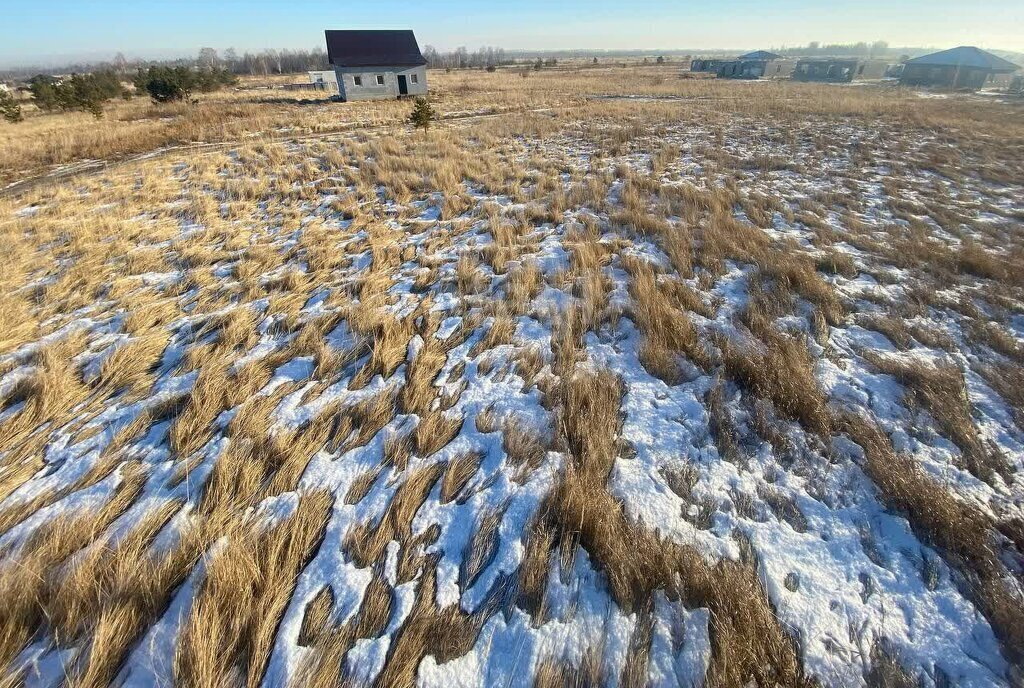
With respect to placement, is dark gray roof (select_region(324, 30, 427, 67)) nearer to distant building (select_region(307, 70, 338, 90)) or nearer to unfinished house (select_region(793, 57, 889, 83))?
distant building (select_region(307, 70, 338, 90))

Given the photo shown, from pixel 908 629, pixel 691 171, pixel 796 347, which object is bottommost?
pixel 908 629

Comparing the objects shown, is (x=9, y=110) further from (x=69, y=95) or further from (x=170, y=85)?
(x=170, y=85)

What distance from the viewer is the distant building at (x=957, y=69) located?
40188 mm

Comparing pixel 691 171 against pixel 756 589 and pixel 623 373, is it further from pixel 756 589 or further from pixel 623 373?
pixel 756 589

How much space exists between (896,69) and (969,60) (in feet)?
48.6

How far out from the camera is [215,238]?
271 inches

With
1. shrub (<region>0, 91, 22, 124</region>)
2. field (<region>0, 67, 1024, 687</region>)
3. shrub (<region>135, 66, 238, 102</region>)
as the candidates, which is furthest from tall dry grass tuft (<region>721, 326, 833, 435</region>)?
shrub (<region>135, 66, 238, 102</region>)

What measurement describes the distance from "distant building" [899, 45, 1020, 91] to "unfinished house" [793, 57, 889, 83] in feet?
19.8

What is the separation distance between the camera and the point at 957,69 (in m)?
40.7

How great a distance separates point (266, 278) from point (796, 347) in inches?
246

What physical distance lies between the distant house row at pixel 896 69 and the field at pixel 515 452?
179 ft

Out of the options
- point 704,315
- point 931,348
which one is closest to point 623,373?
point 704,315

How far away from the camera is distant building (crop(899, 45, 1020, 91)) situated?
40.2 m

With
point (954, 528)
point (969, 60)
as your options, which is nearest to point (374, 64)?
point (954, 528)
